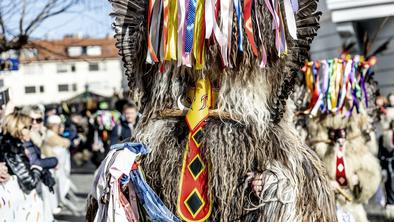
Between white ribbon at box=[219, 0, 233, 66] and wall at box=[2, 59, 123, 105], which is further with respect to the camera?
wall at box=[2, 59, 123, 105]

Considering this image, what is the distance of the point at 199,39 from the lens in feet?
12.0

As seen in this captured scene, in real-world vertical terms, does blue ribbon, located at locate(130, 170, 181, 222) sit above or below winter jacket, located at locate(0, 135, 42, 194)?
above

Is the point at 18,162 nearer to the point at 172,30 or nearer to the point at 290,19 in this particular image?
the point at 172,30

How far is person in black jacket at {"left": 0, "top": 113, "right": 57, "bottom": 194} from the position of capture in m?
6.89

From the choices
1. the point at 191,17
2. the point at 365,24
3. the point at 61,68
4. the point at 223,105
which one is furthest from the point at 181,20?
the point at 61,68

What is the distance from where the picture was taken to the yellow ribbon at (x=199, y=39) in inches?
144

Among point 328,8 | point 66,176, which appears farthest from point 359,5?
point 66,176

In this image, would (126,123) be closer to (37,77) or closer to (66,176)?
(66,176)

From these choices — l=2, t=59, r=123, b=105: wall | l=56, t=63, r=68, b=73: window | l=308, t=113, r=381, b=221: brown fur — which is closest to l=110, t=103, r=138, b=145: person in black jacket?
l=308, t=113, r=381, b=221: brown fur

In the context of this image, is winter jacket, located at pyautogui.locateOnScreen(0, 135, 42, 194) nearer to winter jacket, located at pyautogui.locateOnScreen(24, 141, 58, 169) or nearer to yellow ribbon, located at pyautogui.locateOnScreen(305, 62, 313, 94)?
winter jacket, located at pyautogui.locateOnScreen(24, 141, 58, 169)

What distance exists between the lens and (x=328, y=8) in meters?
16.1

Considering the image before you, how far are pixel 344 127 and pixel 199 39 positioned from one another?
4.24 metres

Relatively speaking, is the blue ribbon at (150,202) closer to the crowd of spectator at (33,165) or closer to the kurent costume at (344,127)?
the crowd of spectator at (33,165)

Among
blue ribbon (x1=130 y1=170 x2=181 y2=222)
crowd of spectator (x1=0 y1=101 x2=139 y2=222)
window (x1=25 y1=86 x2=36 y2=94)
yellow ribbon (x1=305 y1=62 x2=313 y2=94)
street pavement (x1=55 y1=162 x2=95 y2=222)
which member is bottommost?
window (x1=25 y1=86 x2=36 y2=94)
